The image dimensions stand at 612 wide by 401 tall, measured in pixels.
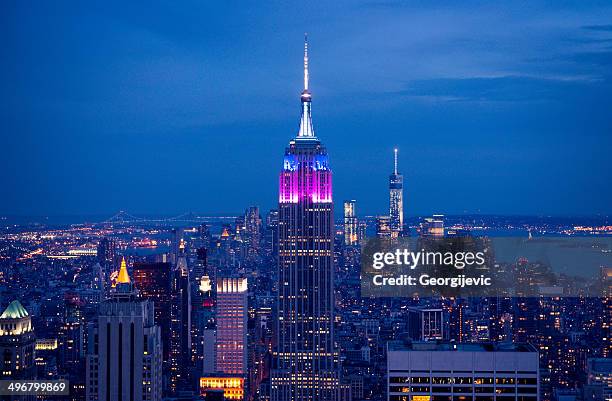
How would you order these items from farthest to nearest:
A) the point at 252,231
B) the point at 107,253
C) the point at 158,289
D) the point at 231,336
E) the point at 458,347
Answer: the point at 231,336, the point at 252,231, the point at 158,289, the point at 107,253, the point at 458,347

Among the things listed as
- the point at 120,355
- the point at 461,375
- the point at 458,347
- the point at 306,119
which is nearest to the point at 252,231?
the point at 306,119

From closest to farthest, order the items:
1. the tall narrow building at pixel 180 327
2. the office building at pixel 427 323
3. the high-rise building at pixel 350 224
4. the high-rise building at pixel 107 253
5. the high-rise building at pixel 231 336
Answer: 1. the office building at pixel 427 323
2. the high-rise building at pixel 107 253
3. the tall narrow building at pixel 180 327
4. the high-rise building at pixel 350 224
5. the high-rise building at pixel 231 336

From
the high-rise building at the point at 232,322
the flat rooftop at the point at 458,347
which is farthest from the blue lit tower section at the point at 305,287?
the flat rooftop at the point at 458,347

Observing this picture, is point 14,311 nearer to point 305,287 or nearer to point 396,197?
point 396,197

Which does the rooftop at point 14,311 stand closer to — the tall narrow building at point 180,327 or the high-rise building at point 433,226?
the tall narrow building at point 180,327

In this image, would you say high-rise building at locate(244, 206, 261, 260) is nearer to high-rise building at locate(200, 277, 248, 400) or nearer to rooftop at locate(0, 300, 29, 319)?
high-rise building at locate(200, 277, 248, 400)

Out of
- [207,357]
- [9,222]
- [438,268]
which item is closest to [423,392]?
[438,268]
